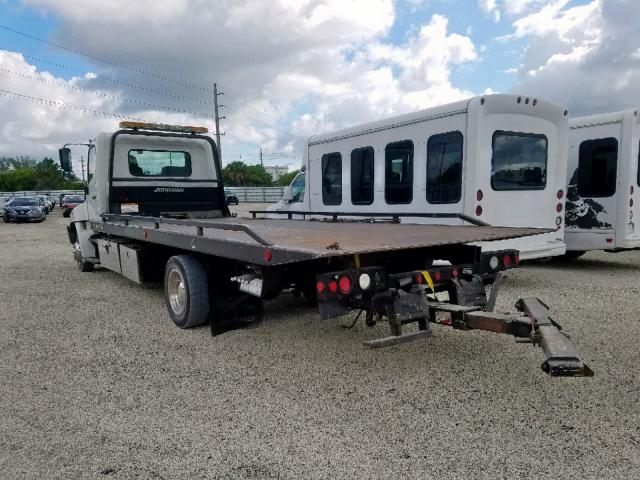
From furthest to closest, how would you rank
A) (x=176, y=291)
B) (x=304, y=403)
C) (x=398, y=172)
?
(x=398, y=172) → (x=176, y=291) → (x=304, y=403)

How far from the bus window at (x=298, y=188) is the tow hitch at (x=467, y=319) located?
7791mm

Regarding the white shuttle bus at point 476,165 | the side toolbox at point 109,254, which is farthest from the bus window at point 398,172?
the side toolbox at point 109,254

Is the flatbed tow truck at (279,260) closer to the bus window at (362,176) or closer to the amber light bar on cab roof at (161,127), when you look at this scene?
the amber light bar on cab roof at (161,127)

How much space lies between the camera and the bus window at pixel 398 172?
834cm

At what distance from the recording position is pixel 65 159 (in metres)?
8.66

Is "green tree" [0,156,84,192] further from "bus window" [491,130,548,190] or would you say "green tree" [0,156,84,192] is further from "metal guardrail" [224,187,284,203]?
"bus window" [491,130,548,190]

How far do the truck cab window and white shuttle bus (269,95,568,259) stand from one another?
2.72 metres

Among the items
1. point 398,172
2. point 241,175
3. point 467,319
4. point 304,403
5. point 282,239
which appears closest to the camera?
point 304,403

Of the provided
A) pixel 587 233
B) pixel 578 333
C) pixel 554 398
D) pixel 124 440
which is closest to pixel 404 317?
pixel 554 398

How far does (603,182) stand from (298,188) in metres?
6.44

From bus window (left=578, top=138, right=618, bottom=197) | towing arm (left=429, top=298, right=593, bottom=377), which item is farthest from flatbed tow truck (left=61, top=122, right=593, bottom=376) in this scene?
bus window (left=578, top=138, right=618, bottom=197)

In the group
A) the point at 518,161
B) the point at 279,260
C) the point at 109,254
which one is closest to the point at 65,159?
the point at 109,254

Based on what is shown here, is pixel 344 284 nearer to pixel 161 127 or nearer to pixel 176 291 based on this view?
pixel 176 291

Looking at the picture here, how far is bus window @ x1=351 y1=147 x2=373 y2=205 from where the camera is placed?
923cm
